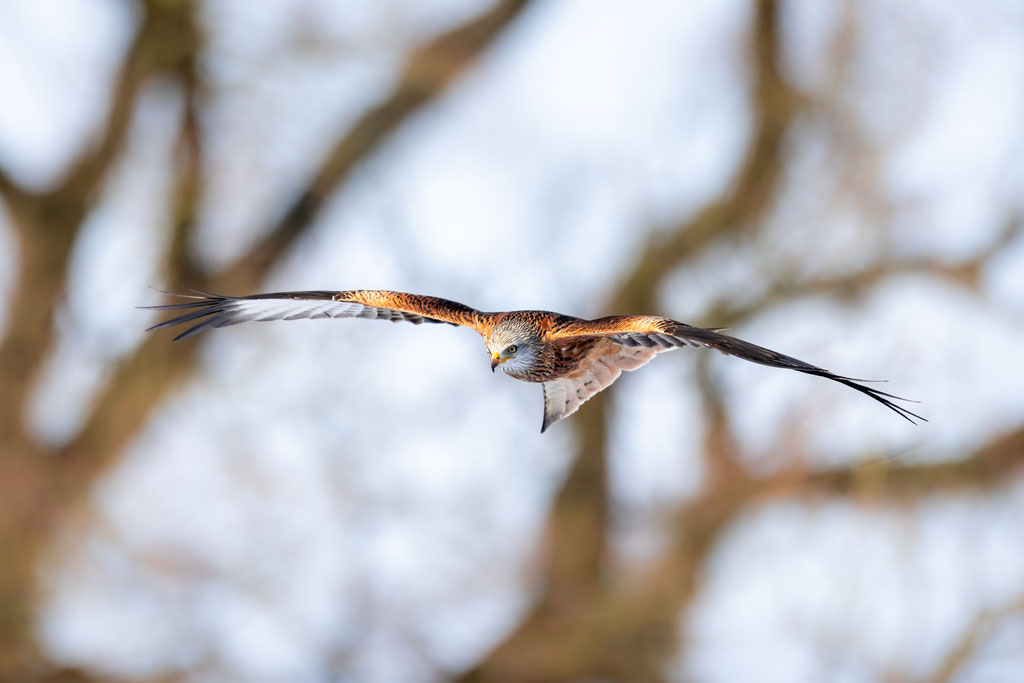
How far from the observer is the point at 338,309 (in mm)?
1120

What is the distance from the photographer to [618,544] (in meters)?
5.61

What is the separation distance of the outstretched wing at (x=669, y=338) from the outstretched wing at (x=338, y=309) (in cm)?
9

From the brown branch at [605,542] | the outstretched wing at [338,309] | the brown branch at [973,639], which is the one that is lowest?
the outstretched wing at [338,309]

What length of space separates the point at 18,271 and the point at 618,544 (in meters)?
3.37

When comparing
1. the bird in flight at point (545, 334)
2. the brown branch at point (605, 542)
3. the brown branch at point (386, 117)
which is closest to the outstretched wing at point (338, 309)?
the bird in flight at point (545, 334)

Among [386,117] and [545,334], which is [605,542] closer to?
[386,117]

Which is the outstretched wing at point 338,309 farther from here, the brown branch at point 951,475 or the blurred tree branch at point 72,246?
the blurred tree branch at point 72,246

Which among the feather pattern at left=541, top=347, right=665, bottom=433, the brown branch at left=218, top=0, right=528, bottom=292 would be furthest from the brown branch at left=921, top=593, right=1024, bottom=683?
the feather pattern at left=541, top=347, right=665, bottom=433

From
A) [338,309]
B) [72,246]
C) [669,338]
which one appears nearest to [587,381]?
[669,338]

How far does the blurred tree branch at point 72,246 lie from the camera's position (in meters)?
5.36

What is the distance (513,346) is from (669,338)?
0.49 ft

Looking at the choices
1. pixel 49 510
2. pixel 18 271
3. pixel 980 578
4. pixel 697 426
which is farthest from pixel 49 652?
pixel 980 578

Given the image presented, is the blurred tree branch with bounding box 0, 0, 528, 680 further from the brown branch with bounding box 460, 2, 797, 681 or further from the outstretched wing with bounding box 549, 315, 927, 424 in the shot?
the outstretched wing with bounding box 549, 315, 927, 424

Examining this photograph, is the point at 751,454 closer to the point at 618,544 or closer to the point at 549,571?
the point at 618,544
